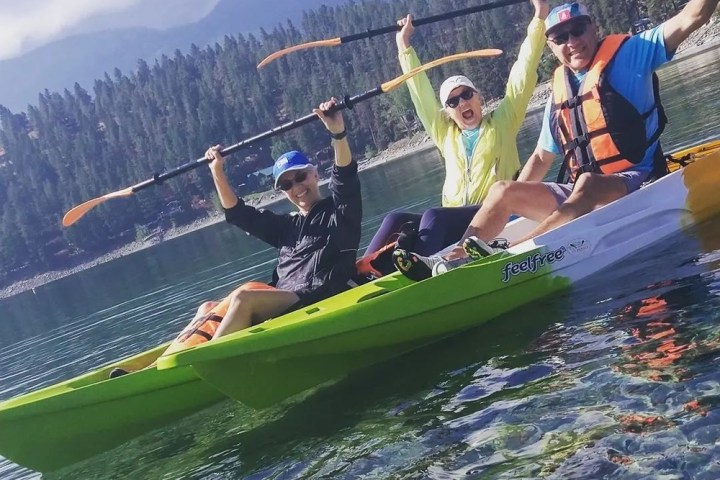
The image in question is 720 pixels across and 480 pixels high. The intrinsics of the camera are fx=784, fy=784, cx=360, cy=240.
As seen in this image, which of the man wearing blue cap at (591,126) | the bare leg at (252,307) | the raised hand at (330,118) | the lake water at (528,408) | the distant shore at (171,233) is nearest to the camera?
the lake water at (528,408)

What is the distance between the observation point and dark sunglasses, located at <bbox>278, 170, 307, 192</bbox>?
7633mm

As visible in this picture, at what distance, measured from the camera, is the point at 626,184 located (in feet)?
26.8

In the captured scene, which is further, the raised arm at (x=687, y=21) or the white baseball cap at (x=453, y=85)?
the white baseball cap at (x=453, y=85)

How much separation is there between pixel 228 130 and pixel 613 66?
139290 millimetres

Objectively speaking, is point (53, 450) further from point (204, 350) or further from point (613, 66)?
point (613, 66)

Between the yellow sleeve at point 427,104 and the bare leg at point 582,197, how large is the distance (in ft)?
6.64

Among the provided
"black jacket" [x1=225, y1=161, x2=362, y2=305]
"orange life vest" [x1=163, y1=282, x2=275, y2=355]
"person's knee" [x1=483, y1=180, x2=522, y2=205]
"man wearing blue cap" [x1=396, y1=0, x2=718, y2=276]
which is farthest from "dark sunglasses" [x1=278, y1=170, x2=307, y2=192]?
"person's knee" [x1=483, y1=180, x2=522, y2=205]

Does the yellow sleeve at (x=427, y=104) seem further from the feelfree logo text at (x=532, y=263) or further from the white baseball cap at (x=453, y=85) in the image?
the feelfree logo text at (x=532, y=263)

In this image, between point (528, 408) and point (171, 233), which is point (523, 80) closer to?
point (528, 408)

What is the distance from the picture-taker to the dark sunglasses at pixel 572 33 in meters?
7.90

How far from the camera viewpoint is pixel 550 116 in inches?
346

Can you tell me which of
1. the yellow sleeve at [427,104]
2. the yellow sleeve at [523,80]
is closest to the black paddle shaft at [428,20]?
the yellow sleeve at [427,104]

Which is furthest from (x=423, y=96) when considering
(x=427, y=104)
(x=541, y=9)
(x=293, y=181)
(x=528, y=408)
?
(x=528, y=408)

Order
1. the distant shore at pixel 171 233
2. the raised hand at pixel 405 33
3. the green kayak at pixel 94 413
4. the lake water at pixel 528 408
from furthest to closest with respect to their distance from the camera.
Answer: the distant shore at pixel 171 233 < the raised hand at pixel 405 33 < the green kayak at pixel 94 413 < the lake water at pixel 528 408
